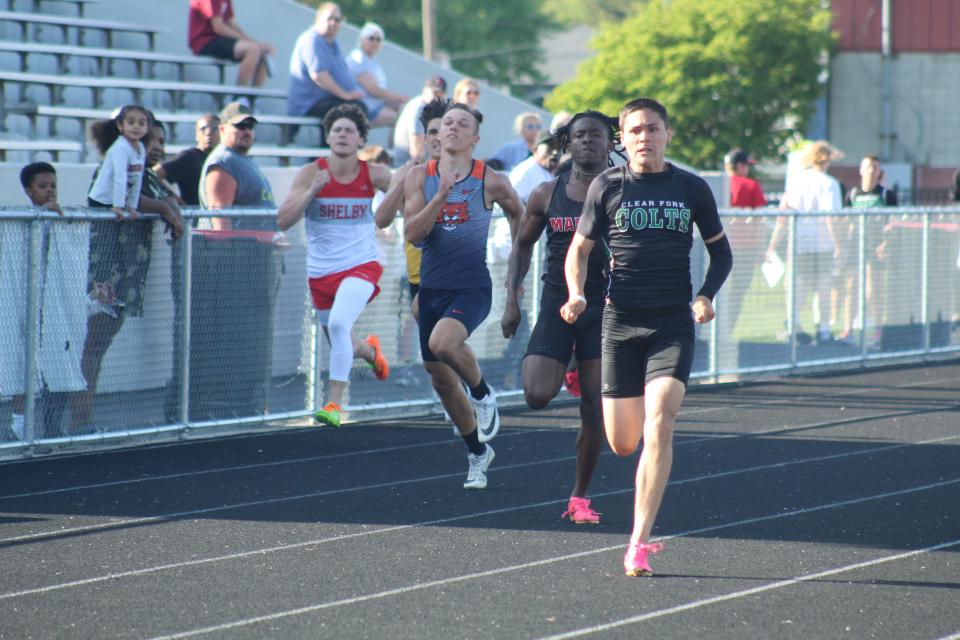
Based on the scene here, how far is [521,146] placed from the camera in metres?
15.1

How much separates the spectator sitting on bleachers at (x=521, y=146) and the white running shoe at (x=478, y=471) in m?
5.84

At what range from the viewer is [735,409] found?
1241 centimetres

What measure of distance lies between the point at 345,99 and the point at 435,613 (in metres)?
11.8

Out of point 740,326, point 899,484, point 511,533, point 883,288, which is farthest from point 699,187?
point 883,288

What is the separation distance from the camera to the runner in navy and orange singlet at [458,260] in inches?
336

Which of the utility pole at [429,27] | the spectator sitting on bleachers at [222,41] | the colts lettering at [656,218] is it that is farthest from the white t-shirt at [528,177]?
the utility pole at [429,27]

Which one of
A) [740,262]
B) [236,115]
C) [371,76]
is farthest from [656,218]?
[371,76]

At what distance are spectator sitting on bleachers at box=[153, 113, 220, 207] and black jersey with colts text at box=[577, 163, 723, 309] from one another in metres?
5.96

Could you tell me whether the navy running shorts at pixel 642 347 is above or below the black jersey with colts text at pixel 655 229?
below

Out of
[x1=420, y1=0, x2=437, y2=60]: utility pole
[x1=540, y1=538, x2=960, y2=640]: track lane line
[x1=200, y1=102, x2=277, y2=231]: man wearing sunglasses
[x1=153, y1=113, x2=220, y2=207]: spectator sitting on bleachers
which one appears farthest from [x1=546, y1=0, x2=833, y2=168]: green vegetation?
[x1=540, y1=538, x2=960, y2=640]: track lane line

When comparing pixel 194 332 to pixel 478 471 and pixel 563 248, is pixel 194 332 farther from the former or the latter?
pixel 563 248

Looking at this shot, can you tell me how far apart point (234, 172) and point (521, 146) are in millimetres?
4383

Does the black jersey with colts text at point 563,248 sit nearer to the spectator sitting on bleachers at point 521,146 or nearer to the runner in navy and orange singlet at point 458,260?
the runner in navy and orange singlet at point 458,260

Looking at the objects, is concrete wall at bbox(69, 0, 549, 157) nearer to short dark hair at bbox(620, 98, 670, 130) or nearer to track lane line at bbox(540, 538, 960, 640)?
short dark hair at bbox(620, 98, 670, 130)
